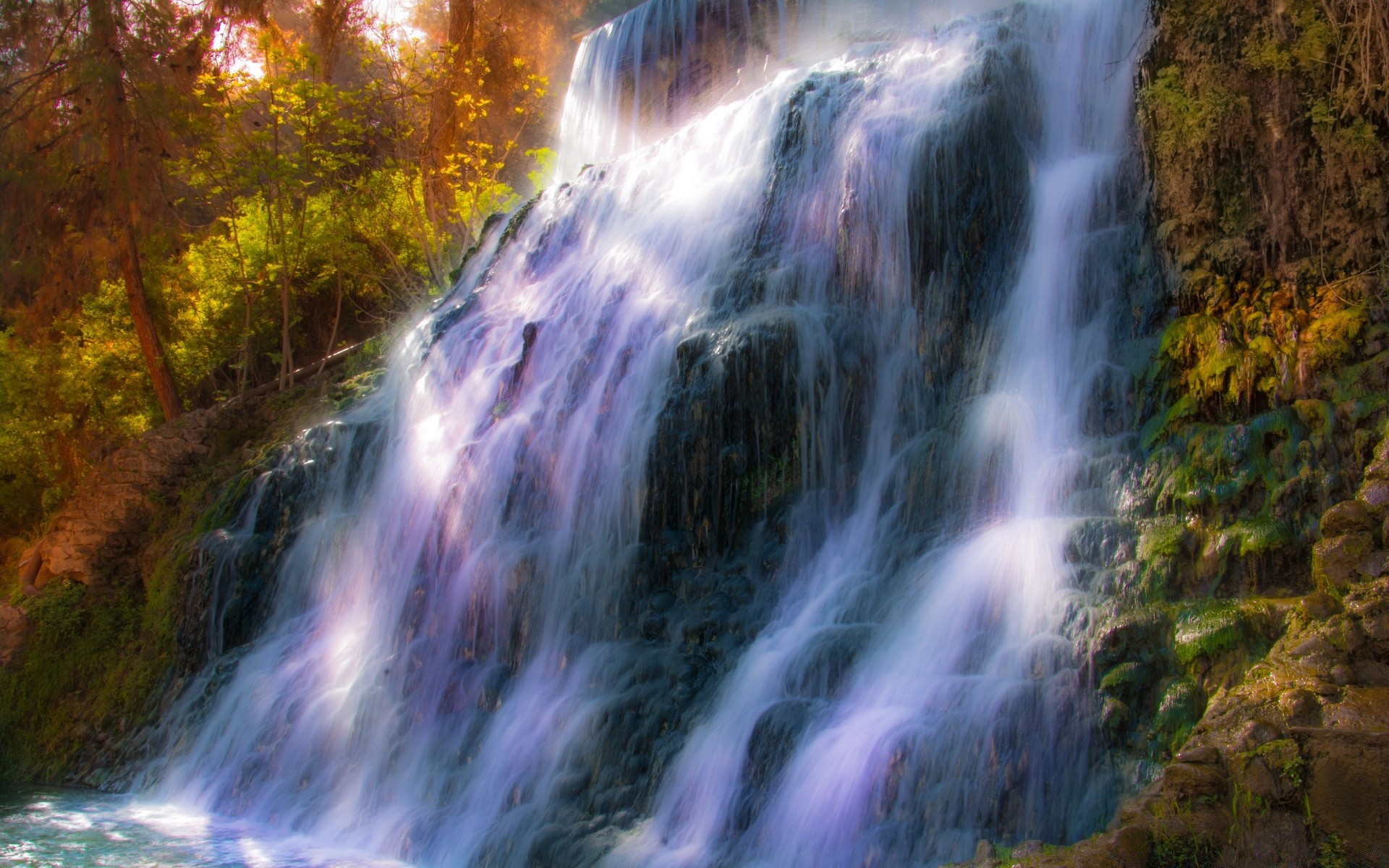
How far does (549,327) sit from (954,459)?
5294 millimetres

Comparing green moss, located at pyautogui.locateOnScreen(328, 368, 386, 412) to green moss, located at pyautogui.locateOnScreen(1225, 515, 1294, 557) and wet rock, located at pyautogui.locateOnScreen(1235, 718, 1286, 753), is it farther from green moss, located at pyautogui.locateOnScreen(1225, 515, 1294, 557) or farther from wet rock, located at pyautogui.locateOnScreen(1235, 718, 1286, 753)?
wet rock, located at pyautogui.locateOnScreen(1235, 718, 1286, 753)

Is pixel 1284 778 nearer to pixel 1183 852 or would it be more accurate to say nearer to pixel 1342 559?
pixel 1183 852

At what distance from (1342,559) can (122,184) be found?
49.4 feet

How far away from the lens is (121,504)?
43.2 feet

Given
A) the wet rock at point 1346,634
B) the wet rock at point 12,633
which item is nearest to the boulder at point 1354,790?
the wet rock at point 1346,634

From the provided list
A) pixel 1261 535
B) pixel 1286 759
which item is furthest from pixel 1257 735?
pixel 1261 535

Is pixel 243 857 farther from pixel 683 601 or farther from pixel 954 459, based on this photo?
pixel 954 459

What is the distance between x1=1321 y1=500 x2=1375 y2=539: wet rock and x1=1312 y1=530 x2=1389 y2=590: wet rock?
0.10 feet

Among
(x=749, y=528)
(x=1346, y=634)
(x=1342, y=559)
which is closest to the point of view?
(x=1346, y=634)

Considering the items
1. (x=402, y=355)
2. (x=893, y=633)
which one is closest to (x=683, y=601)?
(x=893, y=633)

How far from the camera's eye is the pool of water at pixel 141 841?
7.47 m

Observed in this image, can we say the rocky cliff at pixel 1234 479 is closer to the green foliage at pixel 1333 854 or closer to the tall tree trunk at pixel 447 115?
the green foliage at pixel 1333 854

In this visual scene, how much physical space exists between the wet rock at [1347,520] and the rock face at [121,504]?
41.4 feet

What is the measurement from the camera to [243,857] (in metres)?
7.53
